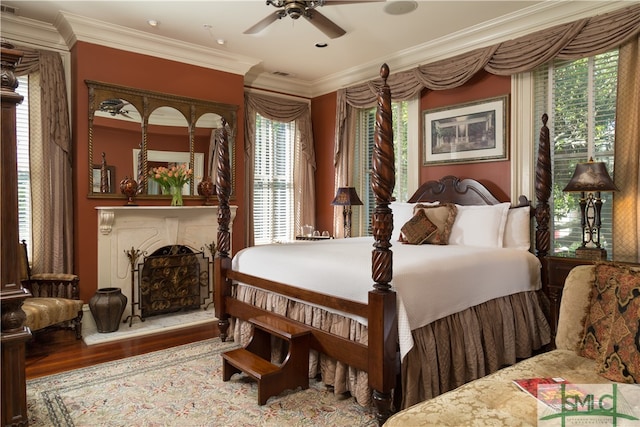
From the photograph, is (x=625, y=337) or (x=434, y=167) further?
(x=434, y=167)

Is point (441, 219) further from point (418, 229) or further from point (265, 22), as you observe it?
point (265, 22)

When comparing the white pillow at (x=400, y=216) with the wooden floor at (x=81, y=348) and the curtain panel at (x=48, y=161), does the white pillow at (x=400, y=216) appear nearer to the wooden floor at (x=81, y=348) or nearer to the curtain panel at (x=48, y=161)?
the wooden floor at (x=81, y=348)

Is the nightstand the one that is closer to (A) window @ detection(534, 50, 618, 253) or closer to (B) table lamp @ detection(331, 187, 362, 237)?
(A) window @ detection(534, 50, 618, 253)

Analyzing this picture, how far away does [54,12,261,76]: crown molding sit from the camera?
4.06 m

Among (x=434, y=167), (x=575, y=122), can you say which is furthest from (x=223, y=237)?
(x=575, y=122)

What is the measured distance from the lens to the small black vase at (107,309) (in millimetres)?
3828

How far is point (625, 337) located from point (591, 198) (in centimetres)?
211

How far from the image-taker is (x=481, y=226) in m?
3.71

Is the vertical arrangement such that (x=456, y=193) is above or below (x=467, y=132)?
below

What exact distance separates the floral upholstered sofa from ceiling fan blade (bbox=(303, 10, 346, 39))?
7.77ft

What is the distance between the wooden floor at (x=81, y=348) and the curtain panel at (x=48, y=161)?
80 centimetres

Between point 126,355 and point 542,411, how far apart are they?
3.05 meters

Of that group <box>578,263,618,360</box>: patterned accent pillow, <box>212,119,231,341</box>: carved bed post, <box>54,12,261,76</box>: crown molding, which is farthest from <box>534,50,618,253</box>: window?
<box>54,12,261,76</box>: crown molding

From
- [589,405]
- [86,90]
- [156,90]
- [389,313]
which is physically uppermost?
[156,90]
